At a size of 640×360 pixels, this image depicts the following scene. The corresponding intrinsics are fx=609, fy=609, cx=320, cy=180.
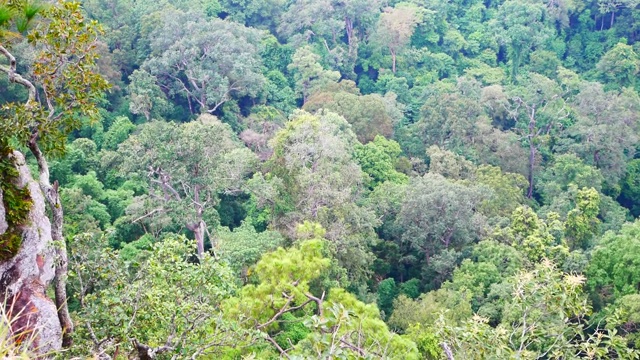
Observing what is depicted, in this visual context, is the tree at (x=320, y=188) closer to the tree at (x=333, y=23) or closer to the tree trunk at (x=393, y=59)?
the tree at (x=333, y=23)

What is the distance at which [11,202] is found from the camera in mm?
4547

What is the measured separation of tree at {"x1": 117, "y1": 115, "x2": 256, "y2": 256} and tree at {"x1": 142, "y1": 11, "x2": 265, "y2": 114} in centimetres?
802

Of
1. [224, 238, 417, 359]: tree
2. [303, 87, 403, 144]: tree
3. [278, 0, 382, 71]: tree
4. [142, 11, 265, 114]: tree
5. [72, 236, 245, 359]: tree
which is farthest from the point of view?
[278, 0, 382, 71]: tree

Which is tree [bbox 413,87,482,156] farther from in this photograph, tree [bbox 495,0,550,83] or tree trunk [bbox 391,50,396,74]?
tree [bbox 495,0,550,83]

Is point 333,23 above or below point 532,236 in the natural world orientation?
above

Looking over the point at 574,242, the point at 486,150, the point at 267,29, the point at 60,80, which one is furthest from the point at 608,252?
the point at 267,29

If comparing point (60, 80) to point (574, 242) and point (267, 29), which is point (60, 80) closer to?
point (574, 242)

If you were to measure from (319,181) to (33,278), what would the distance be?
31.0ft

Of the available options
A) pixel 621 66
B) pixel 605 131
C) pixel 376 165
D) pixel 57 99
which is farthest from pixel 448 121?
pixel 57 99

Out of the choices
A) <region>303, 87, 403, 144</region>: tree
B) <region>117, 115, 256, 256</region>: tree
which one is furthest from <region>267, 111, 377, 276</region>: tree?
<region>303, 87, 403, 144</region>: tree

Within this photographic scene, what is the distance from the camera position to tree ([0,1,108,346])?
4.30 metres

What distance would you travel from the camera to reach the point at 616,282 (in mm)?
13336

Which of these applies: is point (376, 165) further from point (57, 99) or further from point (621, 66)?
point (57, 99)

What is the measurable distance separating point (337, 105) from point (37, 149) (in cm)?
1646
